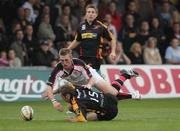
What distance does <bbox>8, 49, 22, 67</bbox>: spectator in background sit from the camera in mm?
Result: 21211

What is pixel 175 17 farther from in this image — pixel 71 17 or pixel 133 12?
pixel 71 17

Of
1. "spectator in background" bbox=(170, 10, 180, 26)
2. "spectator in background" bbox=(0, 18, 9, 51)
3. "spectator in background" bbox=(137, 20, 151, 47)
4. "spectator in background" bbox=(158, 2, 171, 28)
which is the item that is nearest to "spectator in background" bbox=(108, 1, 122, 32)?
"spectator in background" bbox=(137, 20, 151, 47)

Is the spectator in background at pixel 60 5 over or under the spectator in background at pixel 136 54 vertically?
over

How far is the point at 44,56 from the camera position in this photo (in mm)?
22031

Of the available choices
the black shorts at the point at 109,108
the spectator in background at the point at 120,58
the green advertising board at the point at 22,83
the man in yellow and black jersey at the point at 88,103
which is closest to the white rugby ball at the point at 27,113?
the man in yellow and black jersey at the point at 88,103

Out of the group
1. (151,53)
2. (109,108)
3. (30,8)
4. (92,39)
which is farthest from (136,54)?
(109,108)

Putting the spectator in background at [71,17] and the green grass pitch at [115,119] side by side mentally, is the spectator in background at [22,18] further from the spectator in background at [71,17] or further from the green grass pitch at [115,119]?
the green grass pitch at [115,119]

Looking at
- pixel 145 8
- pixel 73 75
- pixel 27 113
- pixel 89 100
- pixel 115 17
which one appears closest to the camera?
pixel 89 100

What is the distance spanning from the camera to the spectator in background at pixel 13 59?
21.2 metres

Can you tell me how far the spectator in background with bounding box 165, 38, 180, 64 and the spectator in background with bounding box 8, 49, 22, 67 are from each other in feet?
17.3

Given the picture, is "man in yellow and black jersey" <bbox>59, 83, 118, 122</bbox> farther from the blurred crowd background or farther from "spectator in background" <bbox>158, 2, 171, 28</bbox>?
"spectator in background" <bbox>158, 2, 171, 28</bbox>

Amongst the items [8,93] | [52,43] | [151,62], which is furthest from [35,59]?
[151,62]

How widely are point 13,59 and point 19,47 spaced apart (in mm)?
650

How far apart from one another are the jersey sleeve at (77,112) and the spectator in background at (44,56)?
919 centimetres
